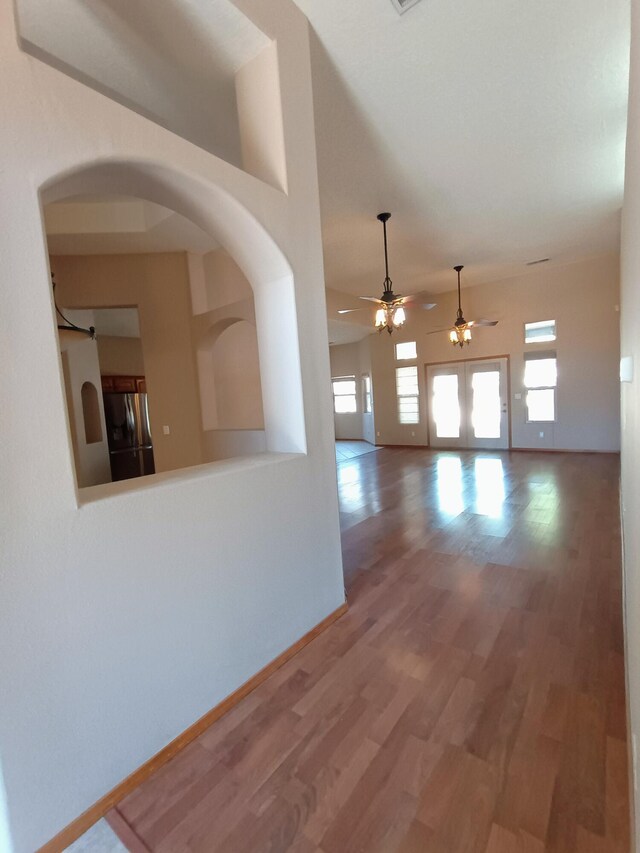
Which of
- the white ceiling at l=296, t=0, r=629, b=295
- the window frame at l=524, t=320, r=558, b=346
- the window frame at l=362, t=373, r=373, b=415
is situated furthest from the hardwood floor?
the window frame at l=362, t=373, r=373, b=415

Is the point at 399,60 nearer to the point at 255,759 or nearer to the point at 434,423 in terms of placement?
the point at 255,759

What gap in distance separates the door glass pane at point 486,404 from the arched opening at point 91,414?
755 centimetres

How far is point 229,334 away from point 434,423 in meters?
5.42

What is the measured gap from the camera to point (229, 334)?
5117mm

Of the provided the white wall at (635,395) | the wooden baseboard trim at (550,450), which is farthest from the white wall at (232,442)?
the wooden baseboard trim at (550,450)

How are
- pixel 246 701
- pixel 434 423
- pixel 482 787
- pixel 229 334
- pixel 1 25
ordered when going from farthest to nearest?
pixel 434 423, pixel 229 334, pixel 246 701, pixel 482 787, pixel 1 25

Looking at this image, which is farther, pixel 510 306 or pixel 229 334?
pixel 510 306

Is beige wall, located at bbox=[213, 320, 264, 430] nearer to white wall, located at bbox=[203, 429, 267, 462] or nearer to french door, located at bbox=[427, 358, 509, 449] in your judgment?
white wall, located at bbox=[203, 429, 267, 462]

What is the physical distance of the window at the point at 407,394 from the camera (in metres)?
8.85

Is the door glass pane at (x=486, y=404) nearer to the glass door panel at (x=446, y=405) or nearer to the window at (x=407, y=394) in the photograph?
the glass door panel at (x=446, y=405)

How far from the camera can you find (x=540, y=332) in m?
7.12

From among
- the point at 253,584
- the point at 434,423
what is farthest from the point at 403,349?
the point at 253,584

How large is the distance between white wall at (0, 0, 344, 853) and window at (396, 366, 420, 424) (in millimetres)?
6965

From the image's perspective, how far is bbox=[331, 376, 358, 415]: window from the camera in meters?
11.6
